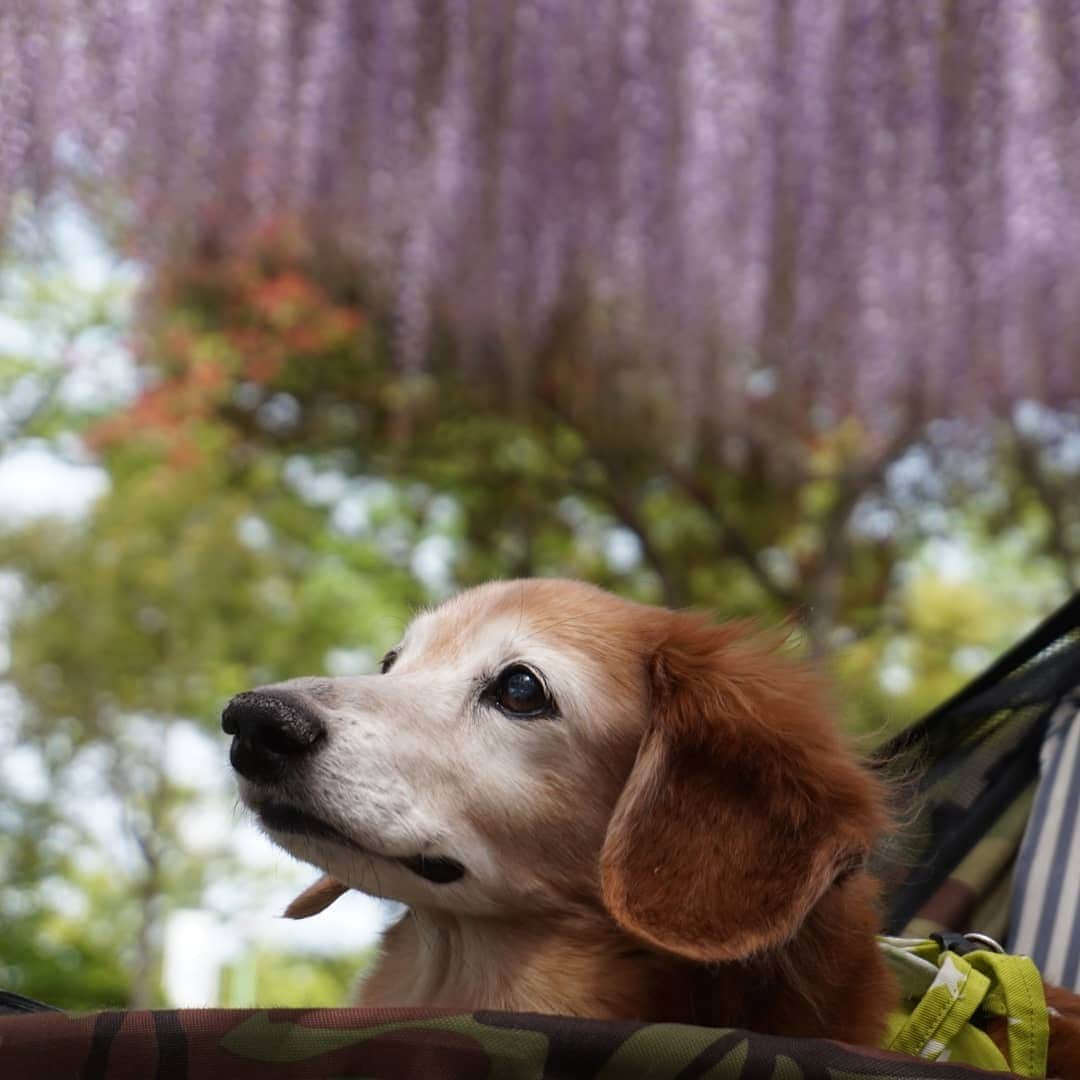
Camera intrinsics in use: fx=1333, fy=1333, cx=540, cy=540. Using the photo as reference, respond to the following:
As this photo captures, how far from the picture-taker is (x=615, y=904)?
142cm

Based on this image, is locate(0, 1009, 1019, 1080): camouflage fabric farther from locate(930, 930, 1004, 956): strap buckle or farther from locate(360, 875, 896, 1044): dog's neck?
locate(930, 930, 1004, 956): strap buckle

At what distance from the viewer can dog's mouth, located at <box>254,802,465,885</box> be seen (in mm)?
1457

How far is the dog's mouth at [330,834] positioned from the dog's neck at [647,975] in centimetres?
10

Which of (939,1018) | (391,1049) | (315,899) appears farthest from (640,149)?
(391,1049)

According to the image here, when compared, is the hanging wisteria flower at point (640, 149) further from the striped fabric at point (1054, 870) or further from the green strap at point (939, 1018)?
the green strap at point (939, 1018)

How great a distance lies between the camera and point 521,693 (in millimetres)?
1604

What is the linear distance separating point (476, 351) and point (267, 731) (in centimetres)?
725

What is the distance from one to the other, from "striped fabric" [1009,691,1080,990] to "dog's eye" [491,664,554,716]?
3.09ft

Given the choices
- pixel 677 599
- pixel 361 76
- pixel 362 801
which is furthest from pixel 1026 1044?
pixel 677 599

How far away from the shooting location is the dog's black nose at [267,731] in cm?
141

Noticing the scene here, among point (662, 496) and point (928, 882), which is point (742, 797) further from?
point (662, 496)

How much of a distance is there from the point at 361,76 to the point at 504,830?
444cm

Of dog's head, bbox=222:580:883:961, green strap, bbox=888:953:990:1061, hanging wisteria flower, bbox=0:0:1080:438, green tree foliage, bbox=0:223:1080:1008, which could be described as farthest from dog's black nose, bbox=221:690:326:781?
green tree foliage, bbox=0:223:1080:1008

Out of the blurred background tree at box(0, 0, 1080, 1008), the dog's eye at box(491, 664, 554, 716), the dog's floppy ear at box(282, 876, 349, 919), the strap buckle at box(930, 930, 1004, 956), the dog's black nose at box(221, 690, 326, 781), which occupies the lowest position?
the dog's floppy ear at box(282, 876, 349, 919)
